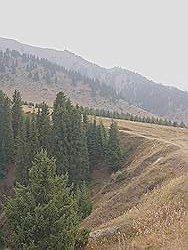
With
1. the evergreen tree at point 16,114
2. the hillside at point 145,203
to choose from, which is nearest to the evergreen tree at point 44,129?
the hillside at point 145,203

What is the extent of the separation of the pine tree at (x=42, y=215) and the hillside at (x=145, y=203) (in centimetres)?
328

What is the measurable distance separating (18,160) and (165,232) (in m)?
45.9

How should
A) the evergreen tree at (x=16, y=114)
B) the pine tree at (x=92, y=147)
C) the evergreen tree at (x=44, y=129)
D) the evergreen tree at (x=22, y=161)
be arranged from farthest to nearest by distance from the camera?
the evergreen tree at (x=16, y=114) < the pine tree at (x=92, y=147) < the evergreen tree at (x=44, y=129) < the evergreen tree at (x=22, y=161)

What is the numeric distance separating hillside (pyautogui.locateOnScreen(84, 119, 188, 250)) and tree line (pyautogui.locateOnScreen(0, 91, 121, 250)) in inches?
81.3

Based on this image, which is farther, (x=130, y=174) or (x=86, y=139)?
(x=86, y=139)

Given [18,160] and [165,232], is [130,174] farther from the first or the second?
[165,232]

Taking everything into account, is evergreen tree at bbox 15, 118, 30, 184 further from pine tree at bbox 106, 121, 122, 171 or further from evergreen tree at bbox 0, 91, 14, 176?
pine tree at bbox 106, 121, 122, 171

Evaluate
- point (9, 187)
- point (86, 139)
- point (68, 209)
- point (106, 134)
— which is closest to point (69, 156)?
point (86, 139)

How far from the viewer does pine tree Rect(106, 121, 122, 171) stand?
67375 millimetres

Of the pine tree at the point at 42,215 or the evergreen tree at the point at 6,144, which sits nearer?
the pine tree at the point at 42,215

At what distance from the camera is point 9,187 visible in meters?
75.9

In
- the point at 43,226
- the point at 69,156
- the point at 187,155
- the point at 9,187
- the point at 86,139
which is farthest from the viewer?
the point at 9,187

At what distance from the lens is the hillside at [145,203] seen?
23469 millimetres

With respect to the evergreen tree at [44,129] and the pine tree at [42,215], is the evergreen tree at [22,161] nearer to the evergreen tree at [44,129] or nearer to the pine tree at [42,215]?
the evergreen tree at [44,129]
